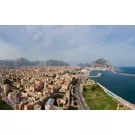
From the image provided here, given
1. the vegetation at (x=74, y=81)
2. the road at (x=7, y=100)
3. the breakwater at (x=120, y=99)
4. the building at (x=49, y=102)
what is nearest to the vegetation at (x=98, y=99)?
the breakwater at (x=120, y=99)

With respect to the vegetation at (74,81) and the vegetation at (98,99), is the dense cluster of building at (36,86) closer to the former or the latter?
the vegetation at (74,81)

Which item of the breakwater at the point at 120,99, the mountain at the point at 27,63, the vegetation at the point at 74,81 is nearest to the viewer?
the breakwater at the point at 120,99

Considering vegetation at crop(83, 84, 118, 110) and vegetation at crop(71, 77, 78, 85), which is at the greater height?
vegetation at crop(71, 77, 78, 85)

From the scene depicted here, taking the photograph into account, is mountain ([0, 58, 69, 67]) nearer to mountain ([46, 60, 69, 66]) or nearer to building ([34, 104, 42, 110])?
mountain ([46, 60, 69, 66])

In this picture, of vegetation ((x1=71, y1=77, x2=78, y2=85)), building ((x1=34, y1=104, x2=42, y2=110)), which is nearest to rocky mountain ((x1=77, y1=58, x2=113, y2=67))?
vegetation ((x1=71, y1=77, x2=78, y2=85))

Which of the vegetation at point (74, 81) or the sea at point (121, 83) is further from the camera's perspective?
the vegetation at point (74, 81)
